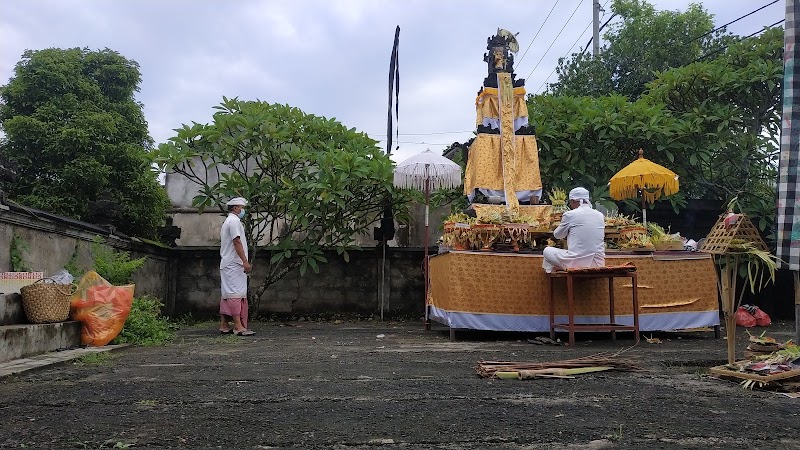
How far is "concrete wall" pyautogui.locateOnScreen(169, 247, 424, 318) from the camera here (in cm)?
999

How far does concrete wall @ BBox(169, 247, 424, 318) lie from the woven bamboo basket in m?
4.88

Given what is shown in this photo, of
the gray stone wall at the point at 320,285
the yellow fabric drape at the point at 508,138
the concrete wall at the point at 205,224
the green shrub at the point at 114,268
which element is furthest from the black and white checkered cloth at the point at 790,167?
the concrete wall at the point at 205,224

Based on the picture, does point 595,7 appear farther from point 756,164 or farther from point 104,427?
point 104,427

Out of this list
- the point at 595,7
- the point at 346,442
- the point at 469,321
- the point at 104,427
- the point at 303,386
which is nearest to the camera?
the point at 346,442

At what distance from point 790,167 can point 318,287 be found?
7484 mm

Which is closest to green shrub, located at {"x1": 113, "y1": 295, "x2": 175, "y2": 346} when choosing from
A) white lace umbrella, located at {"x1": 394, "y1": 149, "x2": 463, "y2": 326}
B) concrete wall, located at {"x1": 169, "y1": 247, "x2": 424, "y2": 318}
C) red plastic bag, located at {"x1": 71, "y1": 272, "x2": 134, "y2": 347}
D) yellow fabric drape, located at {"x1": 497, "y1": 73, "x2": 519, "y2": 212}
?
red plastic bag, located at {"x1": 71, "y1": 272, "x2": 134, "y2": 347}

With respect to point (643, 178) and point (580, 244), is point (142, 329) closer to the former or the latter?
point (580, 244)

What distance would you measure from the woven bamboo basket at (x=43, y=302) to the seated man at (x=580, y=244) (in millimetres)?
4439

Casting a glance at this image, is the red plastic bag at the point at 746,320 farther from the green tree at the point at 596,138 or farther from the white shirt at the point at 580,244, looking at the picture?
the white shirt at the point at 580,244

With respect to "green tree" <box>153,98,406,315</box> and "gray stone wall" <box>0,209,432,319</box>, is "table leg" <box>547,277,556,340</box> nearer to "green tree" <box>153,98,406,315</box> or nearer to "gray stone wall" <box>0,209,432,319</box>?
"green tree" <box>153,98,406,315</box>

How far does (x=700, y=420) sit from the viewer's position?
8.54ft

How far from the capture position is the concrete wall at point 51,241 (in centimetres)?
558

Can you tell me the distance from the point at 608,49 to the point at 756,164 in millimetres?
9269

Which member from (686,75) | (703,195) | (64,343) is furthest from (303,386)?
(703,195)
